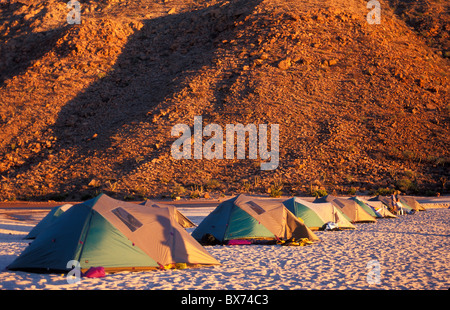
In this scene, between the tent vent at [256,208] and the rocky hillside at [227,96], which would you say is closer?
the tent vent at [256,208]

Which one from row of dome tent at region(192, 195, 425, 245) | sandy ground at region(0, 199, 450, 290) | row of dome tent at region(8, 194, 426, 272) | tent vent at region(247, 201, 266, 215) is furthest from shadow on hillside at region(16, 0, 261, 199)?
row of dome tent at region(8, 194, 426, 272)

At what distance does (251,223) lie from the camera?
15.6 meters

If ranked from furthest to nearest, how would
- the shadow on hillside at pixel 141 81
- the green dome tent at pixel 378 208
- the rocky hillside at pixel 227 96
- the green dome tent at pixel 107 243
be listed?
the shadow on hillside at pixel 141 81
the rocky hillside at pixel 227 96
the green dome tent at pixel 378 208
the green dome tent at pixel 107 243

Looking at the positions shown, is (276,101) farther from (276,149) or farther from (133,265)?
(133,265)

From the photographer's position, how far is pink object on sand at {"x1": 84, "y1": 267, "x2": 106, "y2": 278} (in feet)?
32.1

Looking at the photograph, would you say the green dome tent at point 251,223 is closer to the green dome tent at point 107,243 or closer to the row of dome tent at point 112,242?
the row of dome tent at point 112,242

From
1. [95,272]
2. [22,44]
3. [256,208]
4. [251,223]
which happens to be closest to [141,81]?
[22,44]

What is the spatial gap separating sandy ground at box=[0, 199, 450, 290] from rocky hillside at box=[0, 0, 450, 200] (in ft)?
65.5

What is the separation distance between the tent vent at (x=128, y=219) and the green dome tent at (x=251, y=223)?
4.84 m

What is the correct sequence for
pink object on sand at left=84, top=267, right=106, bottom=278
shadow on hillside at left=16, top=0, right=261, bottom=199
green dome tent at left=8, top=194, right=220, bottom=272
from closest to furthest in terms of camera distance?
1. pink object on sand at left=84, top=267, right=106, bottom=278
2. green dome tent at left=8, top=194, right=220, bottom=272
3. shadow on hillside at left=16, top=0, right=261, bottom=199

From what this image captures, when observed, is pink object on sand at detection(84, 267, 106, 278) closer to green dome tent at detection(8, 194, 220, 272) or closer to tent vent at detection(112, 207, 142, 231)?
green dome tent at detection(8, 194, 220, 272)

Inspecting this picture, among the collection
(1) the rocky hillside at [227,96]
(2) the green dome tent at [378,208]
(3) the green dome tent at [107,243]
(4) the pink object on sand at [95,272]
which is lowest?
(2) the green dome tent at [378,208]

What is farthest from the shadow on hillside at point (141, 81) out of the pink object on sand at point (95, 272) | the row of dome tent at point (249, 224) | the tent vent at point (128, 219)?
the pink object on sand at point (95, 272)

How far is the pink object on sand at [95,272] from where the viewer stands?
32.1ft
